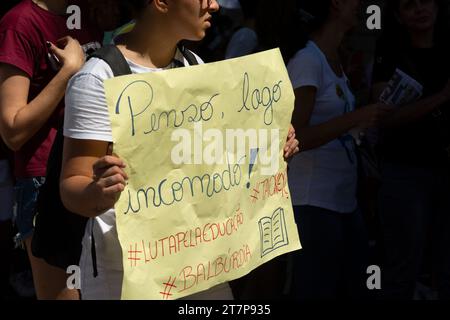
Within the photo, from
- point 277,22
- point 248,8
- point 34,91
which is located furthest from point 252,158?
point 248,8

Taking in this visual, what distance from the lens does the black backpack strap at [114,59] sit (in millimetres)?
2588

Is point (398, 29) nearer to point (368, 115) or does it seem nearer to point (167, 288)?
point (368, 115)

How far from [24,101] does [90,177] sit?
0.71 metres

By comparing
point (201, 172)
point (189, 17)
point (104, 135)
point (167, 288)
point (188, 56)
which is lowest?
point (167, 288)

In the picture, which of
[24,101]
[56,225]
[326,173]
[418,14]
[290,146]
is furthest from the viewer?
[418,14]

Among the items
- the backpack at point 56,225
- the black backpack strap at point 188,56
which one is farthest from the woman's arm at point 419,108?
the backpack at point 56,225

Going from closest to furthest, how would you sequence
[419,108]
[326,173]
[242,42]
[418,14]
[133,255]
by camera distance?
[133,255] → [326,173] → [419,108] → [418,14] → [242,42]

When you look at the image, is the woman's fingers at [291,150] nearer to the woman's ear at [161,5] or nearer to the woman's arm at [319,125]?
the woman's ear at [161,5]

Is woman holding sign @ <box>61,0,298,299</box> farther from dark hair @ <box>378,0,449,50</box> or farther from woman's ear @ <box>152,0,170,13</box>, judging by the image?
dark hair @ <box>378,0,449,50</box>

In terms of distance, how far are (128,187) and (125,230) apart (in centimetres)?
11

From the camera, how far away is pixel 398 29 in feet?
14.9

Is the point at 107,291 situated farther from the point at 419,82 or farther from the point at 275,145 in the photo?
the point at 419,82

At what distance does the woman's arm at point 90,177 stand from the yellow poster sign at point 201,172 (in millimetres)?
55

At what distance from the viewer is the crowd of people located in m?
2.66
